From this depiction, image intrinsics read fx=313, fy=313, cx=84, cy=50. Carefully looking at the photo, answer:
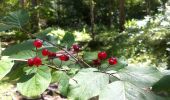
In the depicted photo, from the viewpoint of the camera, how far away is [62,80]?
938 mm

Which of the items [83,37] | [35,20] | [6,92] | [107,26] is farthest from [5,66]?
[107,26]

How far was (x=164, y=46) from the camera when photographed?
38.2ft

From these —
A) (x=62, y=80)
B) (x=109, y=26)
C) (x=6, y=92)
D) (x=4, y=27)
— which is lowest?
(x=109, y=26)

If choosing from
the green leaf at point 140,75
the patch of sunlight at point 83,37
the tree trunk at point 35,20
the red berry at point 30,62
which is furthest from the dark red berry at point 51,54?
the tree trunk at point 35,20

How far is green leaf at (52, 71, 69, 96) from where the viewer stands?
0.90m

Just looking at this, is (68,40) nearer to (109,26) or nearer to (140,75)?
(140,75)

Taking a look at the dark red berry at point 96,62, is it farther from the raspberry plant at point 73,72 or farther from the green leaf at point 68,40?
the green leaf at point 68,40

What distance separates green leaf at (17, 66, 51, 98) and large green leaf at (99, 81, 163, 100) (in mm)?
169

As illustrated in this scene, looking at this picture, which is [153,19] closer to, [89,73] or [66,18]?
[66,18]

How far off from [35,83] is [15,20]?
0.33 meters

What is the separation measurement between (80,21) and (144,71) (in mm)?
23021

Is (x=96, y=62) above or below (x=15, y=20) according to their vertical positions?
below

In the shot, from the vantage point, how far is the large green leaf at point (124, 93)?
701mm

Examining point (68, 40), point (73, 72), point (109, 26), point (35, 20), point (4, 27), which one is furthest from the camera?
point (109, 26)
